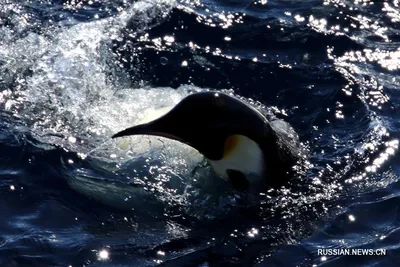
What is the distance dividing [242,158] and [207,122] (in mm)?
438

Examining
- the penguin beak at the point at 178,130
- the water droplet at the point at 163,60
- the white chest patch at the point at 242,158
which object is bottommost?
the white chest patch at the point at 242,158

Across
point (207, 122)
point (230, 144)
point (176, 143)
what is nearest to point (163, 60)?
point (176, 143)

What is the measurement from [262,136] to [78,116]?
1.82 meters

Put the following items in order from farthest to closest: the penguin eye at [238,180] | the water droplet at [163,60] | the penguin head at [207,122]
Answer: the water droplet at [163,60], the penguin eye at [238,180], the penguin head at [207,122]

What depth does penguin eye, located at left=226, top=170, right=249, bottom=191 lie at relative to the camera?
5.84 meters

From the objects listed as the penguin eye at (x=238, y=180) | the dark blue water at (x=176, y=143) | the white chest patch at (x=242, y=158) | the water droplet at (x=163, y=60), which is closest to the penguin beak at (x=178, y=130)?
the white chest patch at (x=242, y=158)

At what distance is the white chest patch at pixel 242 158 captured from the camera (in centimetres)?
A: 570

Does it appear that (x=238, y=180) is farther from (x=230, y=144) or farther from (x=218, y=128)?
(x=218, y=128)

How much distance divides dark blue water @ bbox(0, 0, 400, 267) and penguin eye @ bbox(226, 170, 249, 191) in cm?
10

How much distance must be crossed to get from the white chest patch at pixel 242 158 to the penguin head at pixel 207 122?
0.05 meters

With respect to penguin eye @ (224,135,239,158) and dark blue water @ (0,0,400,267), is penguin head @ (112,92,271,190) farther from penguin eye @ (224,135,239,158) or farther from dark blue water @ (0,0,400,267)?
dark blue water @ (0,0,400,267)

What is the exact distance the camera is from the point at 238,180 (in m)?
5.87

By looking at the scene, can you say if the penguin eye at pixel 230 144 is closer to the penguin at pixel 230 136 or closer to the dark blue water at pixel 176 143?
the penguin at pixel 230 136

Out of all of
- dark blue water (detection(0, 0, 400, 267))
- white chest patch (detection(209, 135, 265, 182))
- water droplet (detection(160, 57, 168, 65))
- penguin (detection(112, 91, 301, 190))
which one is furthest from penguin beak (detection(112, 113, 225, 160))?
water droplet (detection(160, 57, 168, 65))
